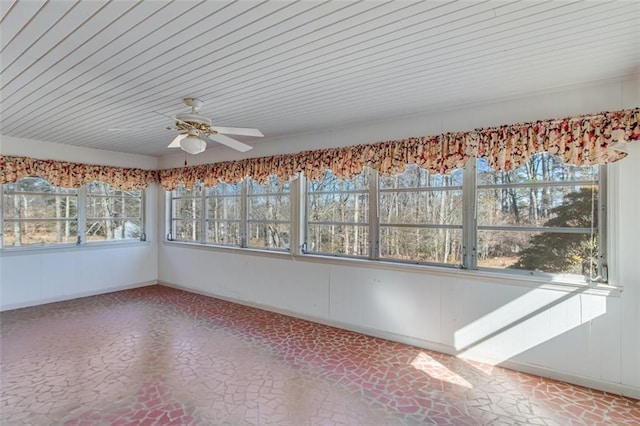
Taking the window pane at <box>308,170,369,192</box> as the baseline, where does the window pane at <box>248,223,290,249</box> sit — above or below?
below

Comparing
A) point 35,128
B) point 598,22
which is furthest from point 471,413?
A: point 35,128

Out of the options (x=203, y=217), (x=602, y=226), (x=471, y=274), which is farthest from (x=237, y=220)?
(x=602, y=226)

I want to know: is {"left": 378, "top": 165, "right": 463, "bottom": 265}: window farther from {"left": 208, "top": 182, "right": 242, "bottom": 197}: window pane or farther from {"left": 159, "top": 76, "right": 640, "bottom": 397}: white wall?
{"left": 208, "top": 182, "right": 242, "bottom": 197}: window pane

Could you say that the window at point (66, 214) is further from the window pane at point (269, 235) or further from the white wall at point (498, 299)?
the white wall at point (498, 299)

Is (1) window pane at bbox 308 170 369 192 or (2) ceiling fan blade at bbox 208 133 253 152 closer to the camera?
(2) ceiling fan blade at bbox 208 133 253 152

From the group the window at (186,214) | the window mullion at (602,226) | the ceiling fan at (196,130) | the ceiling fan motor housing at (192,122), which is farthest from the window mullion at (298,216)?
the window mullion at (602,226)

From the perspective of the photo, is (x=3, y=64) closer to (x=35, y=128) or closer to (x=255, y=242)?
(x=35, y=128)

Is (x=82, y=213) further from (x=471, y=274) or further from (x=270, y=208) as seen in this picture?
(x=471, y=274)

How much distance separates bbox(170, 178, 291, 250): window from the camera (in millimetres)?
5062

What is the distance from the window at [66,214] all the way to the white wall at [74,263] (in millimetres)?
184

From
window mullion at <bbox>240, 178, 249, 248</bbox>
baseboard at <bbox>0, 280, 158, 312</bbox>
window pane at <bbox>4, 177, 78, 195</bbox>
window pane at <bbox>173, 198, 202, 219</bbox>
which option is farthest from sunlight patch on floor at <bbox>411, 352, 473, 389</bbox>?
window pane at <bbox>4, 177, 78, 195</bbox>

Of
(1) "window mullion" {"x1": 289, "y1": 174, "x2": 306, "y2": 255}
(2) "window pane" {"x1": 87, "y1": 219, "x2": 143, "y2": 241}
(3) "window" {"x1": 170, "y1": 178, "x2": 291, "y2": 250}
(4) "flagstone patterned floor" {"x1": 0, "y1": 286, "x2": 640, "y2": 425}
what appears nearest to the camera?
(4) "flagstone patterned floor" {"x1": 0, "y1": 286, "x2": 640, "y2": 425}

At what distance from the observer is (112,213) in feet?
20.2

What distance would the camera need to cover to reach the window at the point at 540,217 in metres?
2.95
